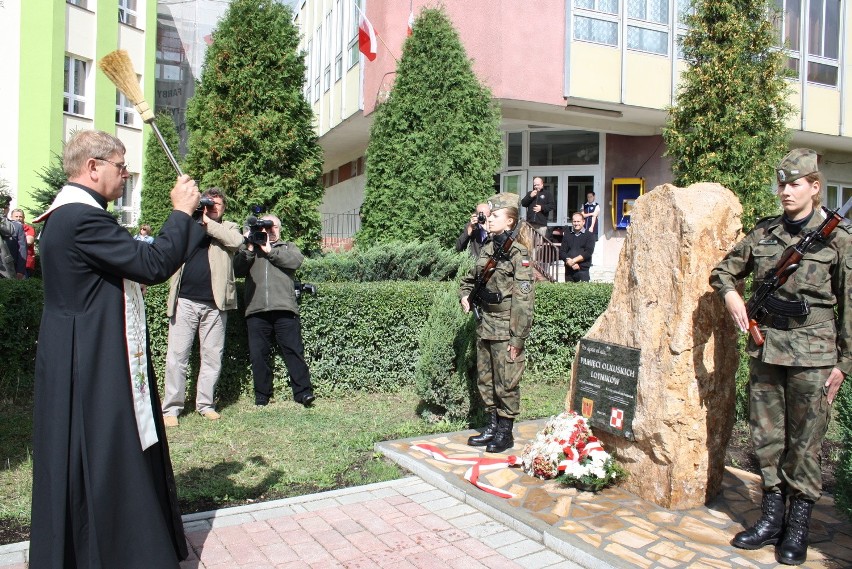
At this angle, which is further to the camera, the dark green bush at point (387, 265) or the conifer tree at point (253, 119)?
the conifer tree at point (253, 119)

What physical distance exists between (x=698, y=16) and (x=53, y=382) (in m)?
10.7

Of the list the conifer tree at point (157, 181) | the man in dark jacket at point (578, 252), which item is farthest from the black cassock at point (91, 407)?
→ the conifer tree at point (157, 181)

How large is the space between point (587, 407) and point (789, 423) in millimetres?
1514

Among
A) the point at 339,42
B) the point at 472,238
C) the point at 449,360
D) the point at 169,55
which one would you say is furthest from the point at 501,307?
the point at 169,55

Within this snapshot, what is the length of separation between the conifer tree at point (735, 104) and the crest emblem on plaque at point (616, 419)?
21.4 feet

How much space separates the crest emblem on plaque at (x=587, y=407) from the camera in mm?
5234

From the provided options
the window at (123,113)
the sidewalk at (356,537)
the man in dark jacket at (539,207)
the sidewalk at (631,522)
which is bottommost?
the sidewalk at (356,537)

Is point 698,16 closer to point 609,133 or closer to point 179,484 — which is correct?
point 609,133

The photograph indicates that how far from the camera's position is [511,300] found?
5602 millimetres

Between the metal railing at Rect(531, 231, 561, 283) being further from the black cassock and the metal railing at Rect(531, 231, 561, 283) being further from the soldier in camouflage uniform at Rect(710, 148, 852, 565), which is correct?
the black cassock

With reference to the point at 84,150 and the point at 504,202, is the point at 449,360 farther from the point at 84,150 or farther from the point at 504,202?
the point at 84,150

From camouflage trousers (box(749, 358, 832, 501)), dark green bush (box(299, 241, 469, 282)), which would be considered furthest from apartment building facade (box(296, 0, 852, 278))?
camouflage trousers (box(749, 358, 832, 501))

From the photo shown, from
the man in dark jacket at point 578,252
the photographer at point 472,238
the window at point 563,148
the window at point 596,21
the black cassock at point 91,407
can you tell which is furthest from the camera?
the window at point 563,148

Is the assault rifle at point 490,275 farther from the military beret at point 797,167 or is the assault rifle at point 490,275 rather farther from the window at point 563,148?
the window at point 563,148
